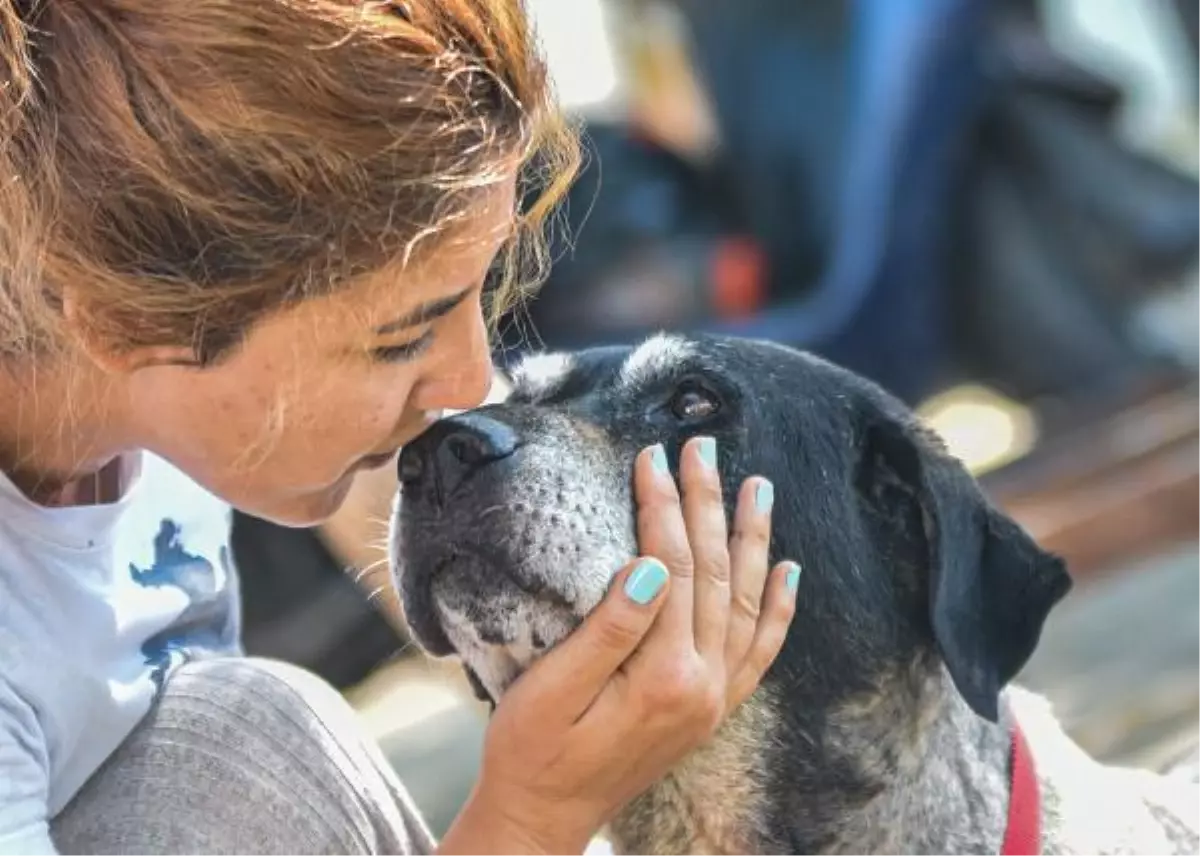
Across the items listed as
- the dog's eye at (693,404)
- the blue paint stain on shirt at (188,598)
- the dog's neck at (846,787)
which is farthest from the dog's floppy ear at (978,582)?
the blue paint stain on shirt at (188,598)

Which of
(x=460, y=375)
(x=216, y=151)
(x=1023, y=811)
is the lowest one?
(x=1023, y=811)

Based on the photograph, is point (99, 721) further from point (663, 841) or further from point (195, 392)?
point (663, 841)

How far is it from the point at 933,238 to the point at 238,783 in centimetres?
328

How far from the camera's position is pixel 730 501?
190 centimetres

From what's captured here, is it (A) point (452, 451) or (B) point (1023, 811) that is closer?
(A) point (452, 451)

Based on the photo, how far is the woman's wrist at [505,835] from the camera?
69.5 inches

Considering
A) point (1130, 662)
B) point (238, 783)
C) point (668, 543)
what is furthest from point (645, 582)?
point (1130, 662)

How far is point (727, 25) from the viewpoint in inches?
187

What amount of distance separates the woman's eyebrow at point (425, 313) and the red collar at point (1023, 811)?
31.6 inches

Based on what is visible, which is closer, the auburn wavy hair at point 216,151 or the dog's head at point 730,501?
the auburn wavy hair at point 216,151

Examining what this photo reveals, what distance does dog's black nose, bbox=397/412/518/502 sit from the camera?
1.76m

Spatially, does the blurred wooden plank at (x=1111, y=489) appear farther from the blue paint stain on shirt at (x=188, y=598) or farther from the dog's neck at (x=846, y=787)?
the blue paint stain on shirt at (x=188, y=598)

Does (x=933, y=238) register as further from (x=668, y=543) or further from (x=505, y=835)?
(x=505, y=835)

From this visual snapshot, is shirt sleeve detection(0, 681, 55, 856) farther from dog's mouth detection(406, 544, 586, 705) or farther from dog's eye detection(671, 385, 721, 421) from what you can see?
dog's eye detection(671, 385, 721, 421)
